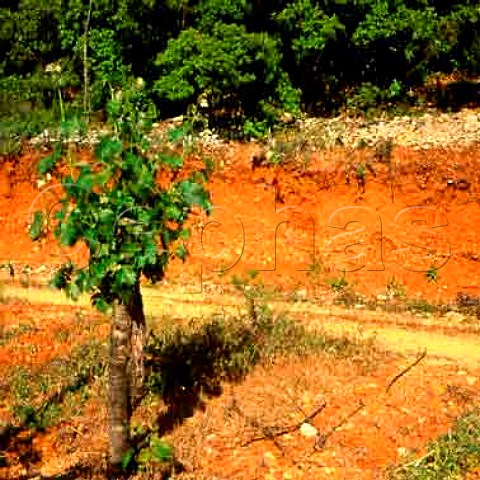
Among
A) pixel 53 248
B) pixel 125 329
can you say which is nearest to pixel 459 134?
pixel 53 248

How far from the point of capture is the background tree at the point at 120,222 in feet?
16.2

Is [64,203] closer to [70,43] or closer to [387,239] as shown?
[387,239]

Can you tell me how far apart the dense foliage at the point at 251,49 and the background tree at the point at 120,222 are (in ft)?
21.4

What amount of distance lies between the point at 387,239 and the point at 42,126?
6.70 meters

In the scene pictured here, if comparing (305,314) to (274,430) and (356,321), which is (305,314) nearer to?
(356,321)

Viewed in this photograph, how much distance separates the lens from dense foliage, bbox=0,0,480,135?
11.8 meters

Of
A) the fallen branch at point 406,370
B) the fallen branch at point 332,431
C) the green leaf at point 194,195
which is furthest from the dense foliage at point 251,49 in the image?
the green leaf at point 194,195

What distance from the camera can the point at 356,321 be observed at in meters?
9.59

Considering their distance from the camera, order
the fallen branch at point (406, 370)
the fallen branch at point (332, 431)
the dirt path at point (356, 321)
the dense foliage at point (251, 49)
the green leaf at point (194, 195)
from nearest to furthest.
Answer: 1. the green leaf at point (194, 195)
2. the fallen branch at point (332, 431)
3. the fallen branch at point (406, 370)
4. the dirt path at point (356, 321)
5. the dense foliage at point (251, 49)

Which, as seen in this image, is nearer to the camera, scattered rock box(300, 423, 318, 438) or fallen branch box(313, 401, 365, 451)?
fallen branch box(313, 401, 365, 451)

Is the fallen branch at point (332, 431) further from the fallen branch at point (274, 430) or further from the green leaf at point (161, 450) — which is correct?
the green leaf at point (161, 450)

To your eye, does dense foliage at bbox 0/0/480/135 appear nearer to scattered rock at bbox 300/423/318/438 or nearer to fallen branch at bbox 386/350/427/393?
fallen branch at bbox 386/350/427/393

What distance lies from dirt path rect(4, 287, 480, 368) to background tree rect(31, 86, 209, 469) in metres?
3.76

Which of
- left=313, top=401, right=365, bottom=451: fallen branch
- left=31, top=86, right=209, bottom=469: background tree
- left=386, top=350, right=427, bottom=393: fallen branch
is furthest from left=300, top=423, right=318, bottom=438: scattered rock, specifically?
left=31, top=86, right=209, bottom=469: background tree
